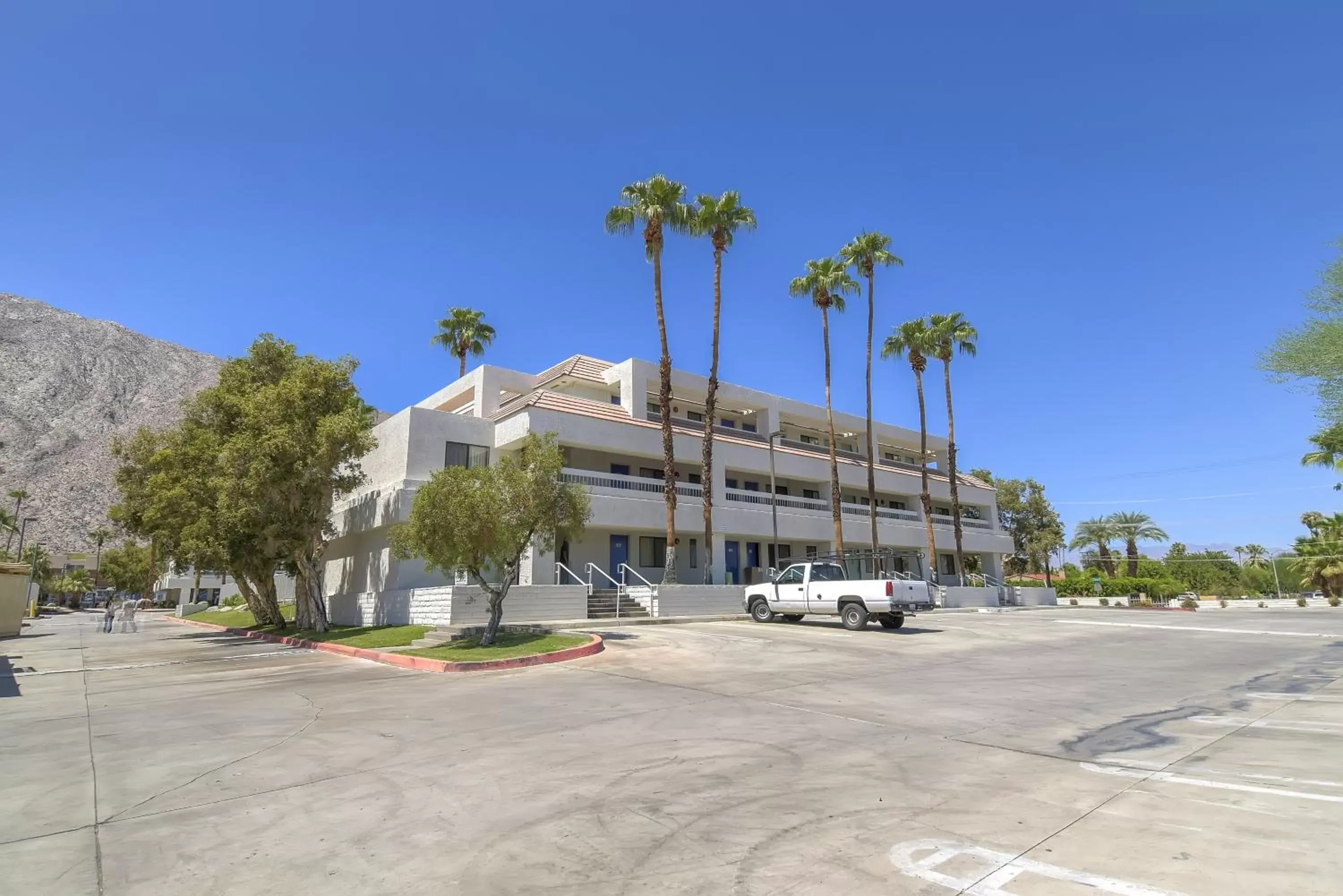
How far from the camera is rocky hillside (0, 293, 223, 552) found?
403 feet

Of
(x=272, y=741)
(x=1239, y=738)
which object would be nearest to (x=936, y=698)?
(x=1239, y=738)

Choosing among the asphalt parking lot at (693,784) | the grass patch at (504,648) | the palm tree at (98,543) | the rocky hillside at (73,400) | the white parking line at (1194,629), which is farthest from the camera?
the rocky hillside at (73,400)

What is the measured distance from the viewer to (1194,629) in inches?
935

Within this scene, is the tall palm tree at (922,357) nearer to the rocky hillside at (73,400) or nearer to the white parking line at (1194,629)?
the white parking line at (1194,629)

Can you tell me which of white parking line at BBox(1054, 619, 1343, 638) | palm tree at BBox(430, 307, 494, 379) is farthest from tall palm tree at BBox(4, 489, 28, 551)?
white parking line at BBox(1054, 619, 1343, 638)

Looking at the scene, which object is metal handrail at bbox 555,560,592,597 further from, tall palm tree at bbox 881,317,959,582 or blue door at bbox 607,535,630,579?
tall palm tree at bbox 881,317,959,582

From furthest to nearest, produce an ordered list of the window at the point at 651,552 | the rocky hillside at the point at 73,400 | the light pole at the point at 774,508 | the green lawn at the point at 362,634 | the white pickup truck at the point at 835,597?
the rocky hillside at the point at 73,400 → the window at the point at 651,552 → the light pole at the point at 774,508 → the white pickup truck at the point at 835,597 → the green lawn at the point at 362,634

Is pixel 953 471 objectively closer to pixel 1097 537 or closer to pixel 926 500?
pixel 926 500

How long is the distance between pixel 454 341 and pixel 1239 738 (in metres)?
41.9

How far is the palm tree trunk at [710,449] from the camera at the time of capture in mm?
30188

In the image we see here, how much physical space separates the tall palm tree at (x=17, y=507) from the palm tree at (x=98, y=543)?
885cm

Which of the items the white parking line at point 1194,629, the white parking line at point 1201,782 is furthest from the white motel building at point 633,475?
the white parking line at point 1201,782

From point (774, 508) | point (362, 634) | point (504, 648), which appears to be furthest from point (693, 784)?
point (774, 508)

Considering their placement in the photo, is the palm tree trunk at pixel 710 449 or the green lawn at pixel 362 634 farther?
the palm tree trunk at pixel 710 449
